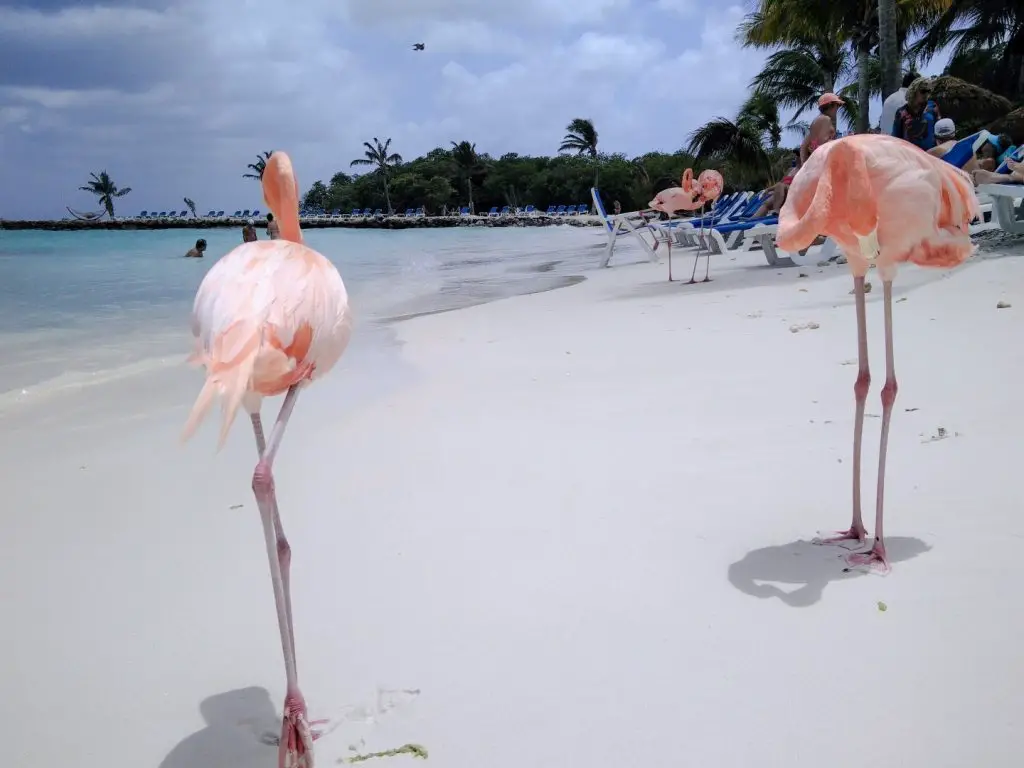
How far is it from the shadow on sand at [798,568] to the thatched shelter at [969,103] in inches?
933

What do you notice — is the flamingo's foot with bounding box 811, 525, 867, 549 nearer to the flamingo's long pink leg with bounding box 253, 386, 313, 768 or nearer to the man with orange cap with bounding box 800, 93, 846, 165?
the flamingo's long pink leg with bounding box 253, 386, 313, 768

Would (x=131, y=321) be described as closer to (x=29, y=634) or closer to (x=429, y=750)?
(x=29, y=634)

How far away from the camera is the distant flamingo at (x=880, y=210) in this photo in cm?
260

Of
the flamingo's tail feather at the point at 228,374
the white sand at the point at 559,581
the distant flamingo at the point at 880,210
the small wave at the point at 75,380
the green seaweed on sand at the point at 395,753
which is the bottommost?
the small wave at the point at 75,380

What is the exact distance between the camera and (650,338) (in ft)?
23.2

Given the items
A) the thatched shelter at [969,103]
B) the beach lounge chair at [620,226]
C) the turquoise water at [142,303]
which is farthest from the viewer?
the thatched shelter at [969,103]

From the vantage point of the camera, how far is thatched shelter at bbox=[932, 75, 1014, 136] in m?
22.5

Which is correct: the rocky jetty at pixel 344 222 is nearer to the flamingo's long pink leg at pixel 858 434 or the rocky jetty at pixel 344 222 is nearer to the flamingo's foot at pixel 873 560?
the flamingo's long pink leg at pixel 858 434

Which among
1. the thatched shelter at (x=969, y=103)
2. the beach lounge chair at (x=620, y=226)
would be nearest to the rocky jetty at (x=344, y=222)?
the thatched shelter at (x=969, y=103)

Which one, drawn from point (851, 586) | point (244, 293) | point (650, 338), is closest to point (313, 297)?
point (244, 293)

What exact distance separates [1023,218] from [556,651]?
980cm

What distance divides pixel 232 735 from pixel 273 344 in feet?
→ 3.62

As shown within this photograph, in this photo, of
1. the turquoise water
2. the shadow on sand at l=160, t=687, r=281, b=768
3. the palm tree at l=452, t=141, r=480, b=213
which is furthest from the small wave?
the palm tree at l=452, t=141, r=480, b=213

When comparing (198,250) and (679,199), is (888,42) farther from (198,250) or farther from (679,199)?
(198,250)
